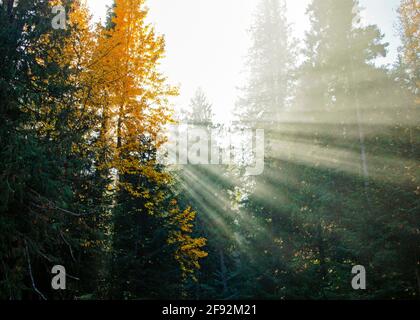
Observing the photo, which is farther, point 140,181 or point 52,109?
point 140,181

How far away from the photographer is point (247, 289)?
597 inches

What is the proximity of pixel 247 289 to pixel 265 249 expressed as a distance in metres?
2.07

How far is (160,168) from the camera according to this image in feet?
51.8

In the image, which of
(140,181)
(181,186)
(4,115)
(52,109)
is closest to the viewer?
(4,115)

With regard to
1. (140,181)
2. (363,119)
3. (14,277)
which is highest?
(363,119)

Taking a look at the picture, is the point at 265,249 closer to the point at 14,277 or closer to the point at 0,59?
the point at 14,277

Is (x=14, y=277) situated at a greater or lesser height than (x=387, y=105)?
lesser

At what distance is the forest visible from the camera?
8.12m

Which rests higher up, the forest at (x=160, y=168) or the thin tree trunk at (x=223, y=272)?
the forest at (x=160, y=168)

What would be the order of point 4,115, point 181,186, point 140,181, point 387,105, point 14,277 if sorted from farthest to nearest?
point 181,186 → point 387,105 → point 140,181 → point 4,115 → point 14,277

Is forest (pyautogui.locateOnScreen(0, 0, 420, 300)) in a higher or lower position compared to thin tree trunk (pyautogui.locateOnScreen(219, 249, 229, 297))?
higher

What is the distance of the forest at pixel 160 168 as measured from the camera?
8.12 m

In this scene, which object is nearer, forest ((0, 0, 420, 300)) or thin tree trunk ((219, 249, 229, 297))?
forest ((0, 0, 420, 300))

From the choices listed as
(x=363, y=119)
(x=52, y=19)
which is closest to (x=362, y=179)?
(x=363, y=119)
